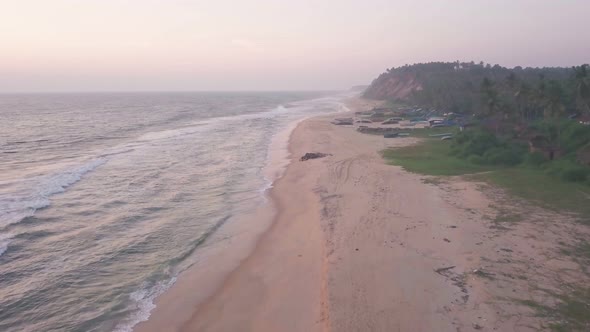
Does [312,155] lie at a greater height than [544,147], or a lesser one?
lesser

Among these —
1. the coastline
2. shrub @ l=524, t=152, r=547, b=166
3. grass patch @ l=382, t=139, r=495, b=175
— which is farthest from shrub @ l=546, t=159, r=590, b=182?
the coastline

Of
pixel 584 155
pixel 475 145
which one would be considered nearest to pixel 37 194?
pixel 475 145

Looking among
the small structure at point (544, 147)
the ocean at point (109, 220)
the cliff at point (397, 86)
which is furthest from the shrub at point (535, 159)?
the cliff at point (397, 86)

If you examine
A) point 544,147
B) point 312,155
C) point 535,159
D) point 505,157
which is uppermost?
point 544,147

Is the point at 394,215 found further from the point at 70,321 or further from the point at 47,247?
the point at 47,247

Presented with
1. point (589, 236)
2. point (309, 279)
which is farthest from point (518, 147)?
point (309, 279)

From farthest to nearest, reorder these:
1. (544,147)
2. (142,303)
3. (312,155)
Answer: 1. (312,155)
2. (544,147)
3. (142,303)

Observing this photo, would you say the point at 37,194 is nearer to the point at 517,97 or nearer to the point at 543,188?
the point at 543,188
